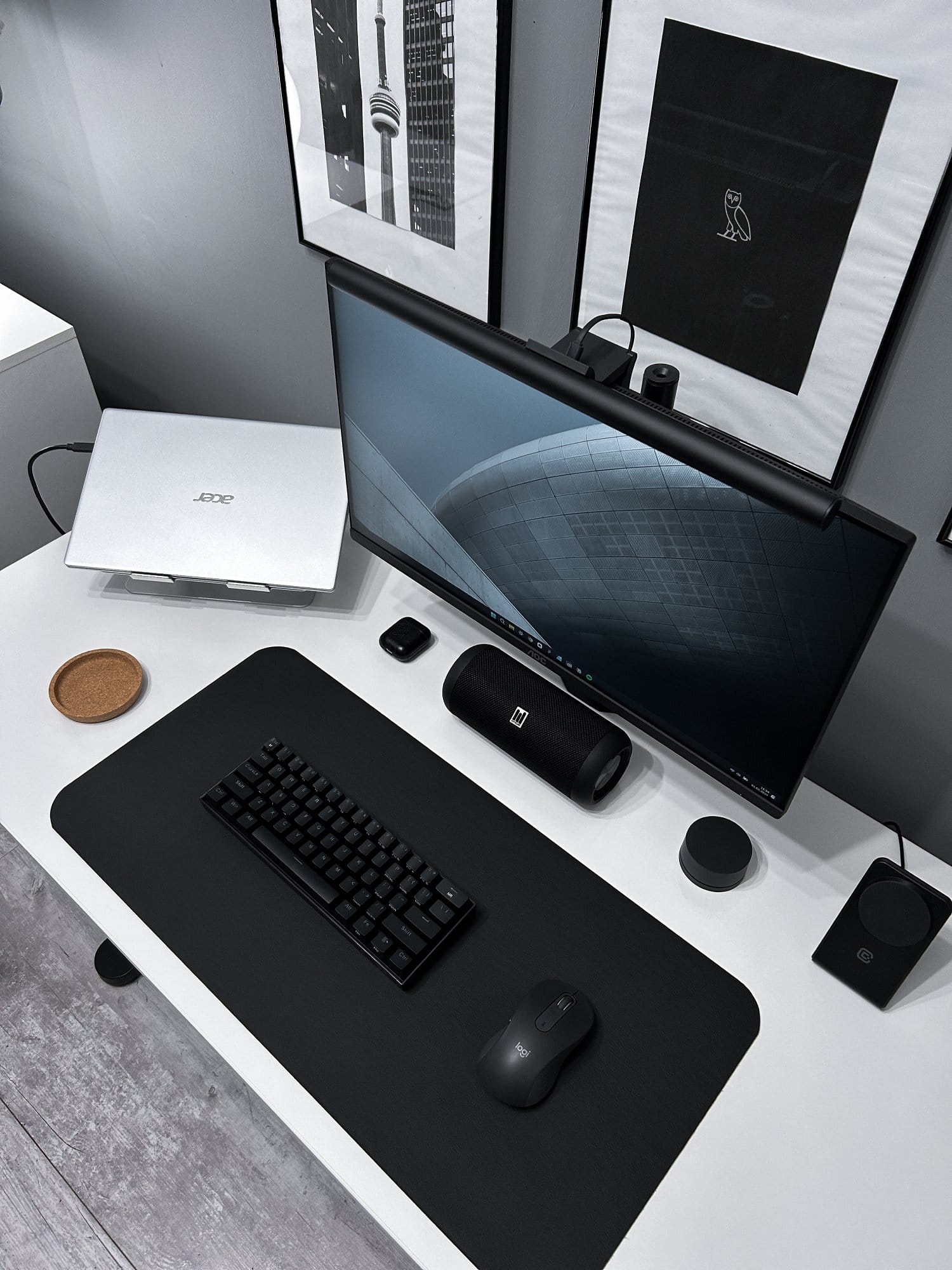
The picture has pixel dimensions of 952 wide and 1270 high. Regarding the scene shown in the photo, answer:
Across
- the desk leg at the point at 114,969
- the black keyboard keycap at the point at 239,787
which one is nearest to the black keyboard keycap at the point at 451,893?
the black keyboard keycap at the point at 239,787

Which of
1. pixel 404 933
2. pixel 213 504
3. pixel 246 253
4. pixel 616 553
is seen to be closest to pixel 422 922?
pixel 404 933

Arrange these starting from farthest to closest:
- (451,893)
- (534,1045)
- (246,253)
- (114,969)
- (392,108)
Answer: (114,969) → (246,253) → (392,108) → (451,893) → (534,1045)

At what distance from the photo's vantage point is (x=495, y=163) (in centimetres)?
102

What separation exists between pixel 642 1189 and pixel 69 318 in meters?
1.87

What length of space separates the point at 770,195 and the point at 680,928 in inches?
27.1

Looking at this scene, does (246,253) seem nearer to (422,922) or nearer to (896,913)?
(422,922)

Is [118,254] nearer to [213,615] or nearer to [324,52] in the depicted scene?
[324,52]

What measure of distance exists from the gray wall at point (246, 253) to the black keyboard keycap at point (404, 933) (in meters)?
0.60

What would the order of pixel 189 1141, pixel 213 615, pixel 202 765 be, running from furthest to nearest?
pixel 189 1141 < pixel 213 615 < pixel 202 765

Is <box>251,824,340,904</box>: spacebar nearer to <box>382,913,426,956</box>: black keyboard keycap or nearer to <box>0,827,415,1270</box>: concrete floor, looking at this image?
<box>382,913,426,956</box>: black keyboard keycap

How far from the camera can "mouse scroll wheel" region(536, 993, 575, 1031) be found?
835 millimetres

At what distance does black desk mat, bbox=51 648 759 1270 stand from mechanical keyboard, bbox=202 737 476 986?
0.02 meters

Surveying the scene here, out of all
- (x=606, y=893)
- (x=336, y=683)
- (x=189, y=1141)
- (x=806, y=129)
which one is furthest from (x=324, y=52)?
(x=189, y=1141)

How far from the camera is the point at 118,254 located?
1.67 meters
